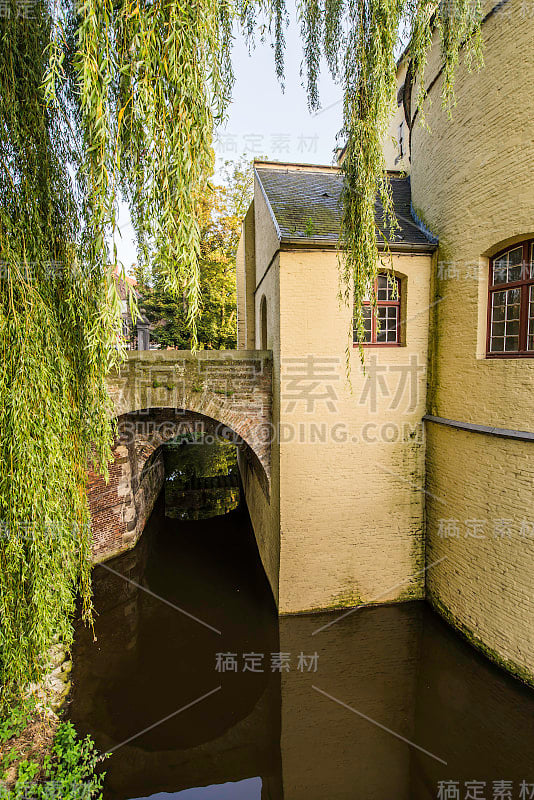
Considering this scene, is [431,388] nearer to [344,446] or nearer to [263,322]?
[344,446]

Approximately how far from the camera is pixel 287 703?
217 inches

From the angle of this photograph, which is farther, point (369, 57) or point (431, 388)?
point (431, 388)

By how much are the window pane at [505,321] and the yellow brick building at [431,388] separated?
23 mm

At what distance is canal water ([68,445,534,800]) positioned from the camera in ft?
15.1

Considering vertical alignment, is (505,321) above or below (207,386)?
above

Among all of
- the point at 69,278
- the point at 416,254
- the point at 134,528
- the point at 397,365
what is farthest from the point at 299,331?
the point at 134,528

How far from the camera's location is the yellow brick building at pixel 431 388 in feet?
17.4

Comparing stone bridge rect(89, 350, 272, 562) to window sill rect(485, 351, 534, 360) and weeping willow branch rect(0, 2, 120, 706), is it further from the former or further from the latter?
window sill rect(485, 351, 534, 360)

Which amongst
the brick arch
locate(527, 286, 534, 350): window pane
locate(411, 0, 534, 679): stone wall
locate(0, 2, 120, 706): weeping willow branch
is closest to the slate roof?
locate(411, 0, 534, 679): stone wall

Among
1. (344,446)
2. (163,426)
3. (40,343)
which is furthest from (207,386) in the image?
(40,343)

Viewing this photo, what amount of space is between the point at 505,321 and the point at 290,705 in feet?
19.9

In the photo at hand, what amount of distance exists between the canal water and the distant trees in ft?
35.1

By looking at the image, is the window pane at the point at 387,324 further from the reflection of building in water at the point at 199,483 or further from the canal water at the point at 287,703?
the reflection of building in water at the point at 199,483

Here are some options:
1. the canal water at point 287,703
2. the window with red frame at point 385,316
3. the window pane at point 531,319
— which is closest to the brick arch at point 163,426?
the canal water at point 287,703
